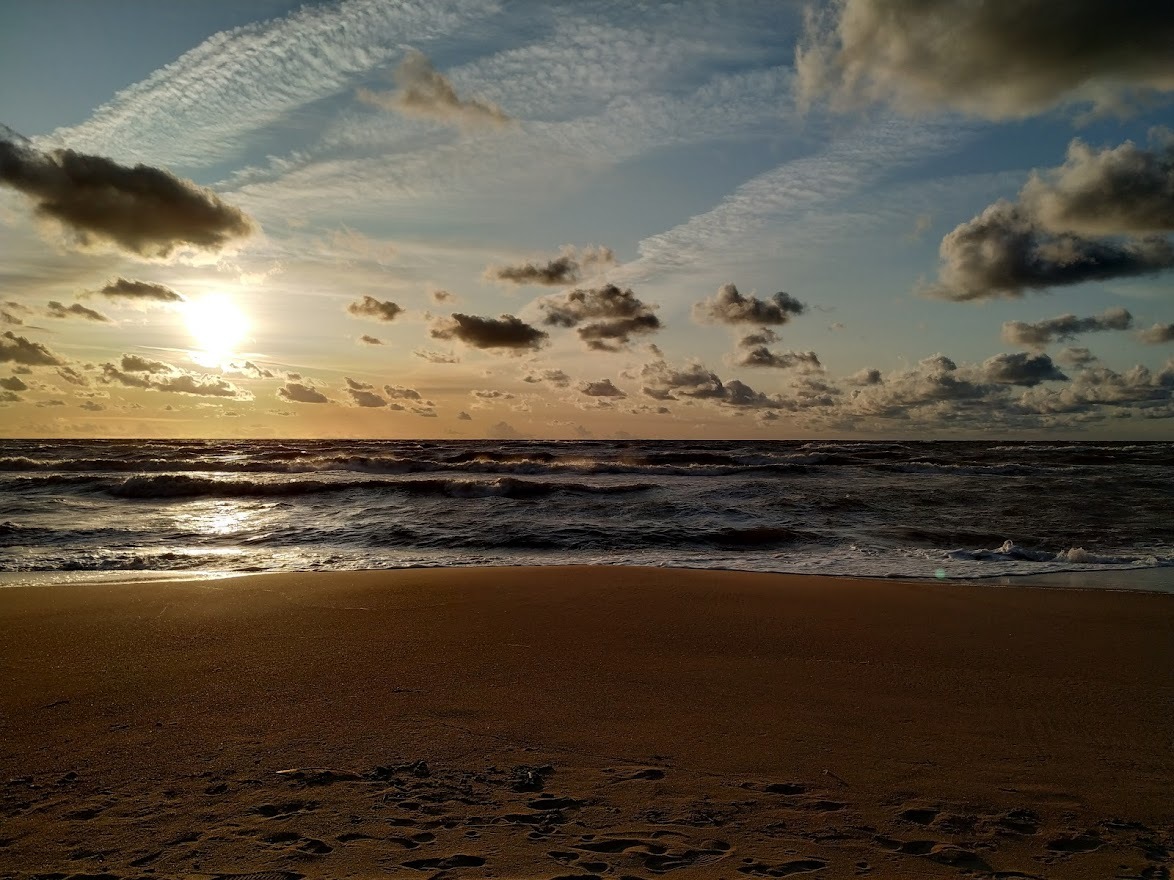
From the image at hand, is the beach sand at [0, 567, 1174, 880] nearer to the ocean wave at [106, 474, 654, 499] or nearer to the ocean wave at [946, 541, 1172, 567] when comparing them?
the ocean wave at [946, 541, 1172, 567]

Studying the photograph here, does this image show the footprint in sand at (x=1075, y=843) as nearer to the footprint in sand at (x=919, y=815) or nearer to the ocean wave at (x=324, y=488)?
the footprint in sand at (x=919, y=815)

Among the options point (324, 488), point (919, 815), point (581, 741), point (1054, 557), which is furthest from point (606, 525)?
point (324, 488)

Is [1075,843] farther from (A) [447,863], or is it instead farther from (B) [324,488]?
(B) [324,488]

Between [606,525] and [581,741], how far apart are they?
11.2 metres

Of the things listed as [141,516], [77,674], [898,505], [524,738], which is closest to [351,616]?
[77,674]

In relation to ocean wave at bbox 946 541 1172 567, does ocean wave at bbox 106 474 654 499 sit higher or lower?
higher

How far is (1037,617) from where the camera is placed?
7145 millimetres

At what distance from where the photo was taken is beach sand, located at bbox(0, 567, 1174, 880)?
9.42ft

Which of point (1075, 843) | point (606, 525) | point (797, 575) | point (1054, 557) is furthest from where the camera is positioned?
point (606, 525)

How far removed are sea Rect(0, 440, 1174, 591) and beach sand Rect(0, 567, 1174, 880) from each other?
3609 mm

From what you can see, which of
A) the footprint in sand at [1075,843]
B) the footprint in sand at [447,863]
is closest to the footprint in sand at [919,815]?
the footprint in sand at [1075,843]

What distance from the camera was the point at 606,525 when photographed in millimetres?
15156

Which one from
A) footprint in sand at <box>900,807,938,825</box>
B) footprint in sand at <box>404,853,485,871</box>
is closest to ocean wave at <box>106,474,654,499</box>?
footprint in sand at <box>900,807,938,825</box>

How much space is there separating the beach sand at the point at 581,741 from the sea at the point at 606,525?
11.8 feet
